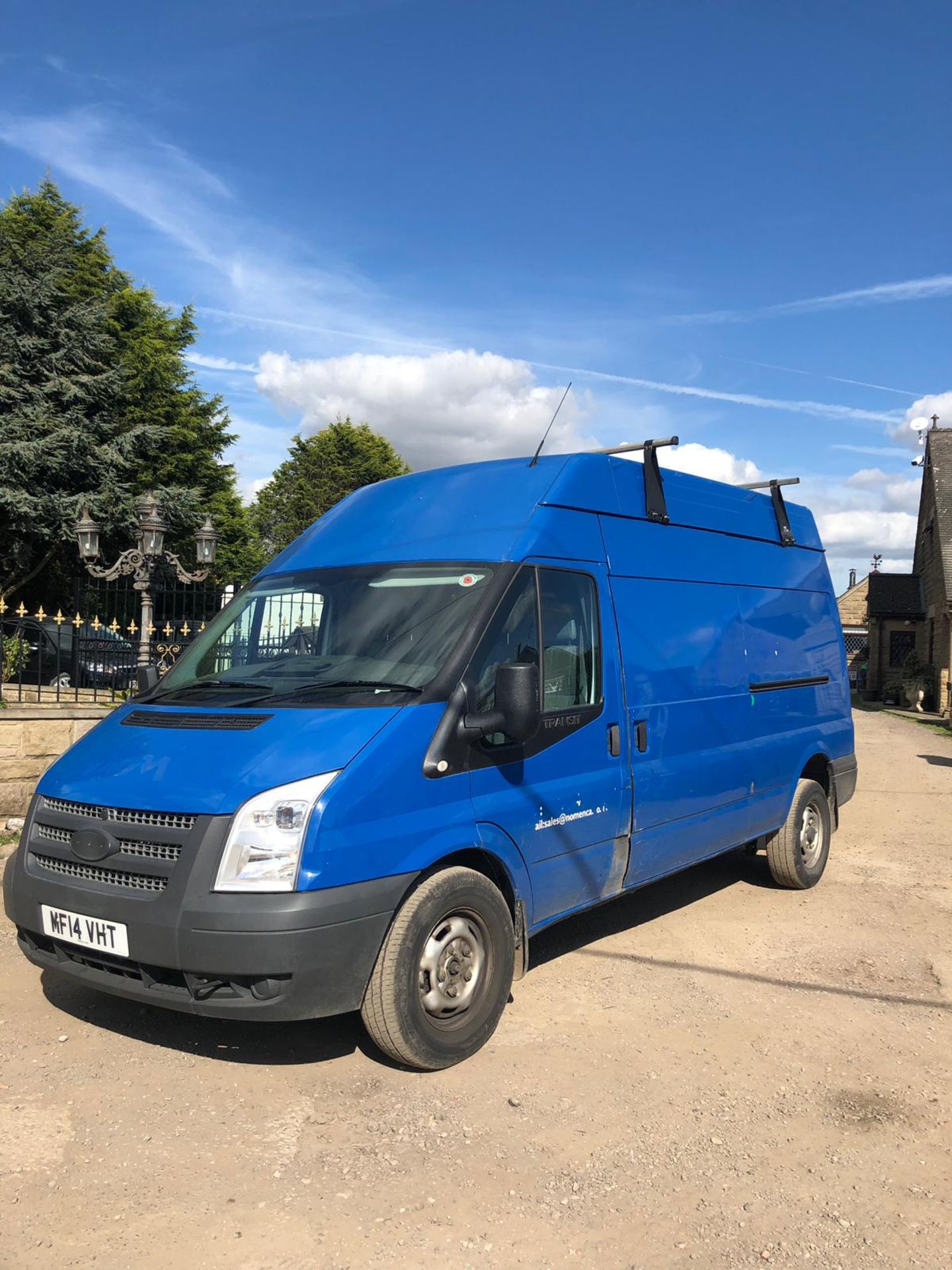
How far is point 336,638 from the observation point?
4543mm

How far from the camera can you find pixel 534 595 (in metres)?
4.56

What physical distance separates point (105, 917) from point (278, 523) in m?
57.9

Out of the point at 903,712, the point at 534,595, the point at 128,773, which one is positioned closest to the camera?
the point at 128,773

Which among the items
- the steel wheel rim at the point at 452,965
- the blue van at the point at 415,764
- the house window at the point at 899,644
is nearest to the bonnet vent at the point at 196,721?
the blue van at the point at 415,764

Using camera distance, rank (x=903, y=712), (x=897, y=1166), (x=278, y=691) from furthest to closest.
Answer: (x=903, y=712), (x=278, y=691), (x=897, y=1166)

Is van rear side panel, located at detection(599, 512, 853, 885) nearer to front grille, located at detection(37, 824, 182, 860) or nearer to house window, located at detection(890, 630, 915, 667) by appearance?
front grille, located at detection(37, 824, 182, 860)

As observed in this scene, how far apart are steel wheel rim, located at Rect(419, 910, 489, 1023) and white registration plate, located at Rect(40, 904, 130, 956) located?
1.13 m

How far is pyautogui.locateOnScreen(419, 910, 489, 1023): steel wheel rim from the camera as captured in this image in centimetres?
392

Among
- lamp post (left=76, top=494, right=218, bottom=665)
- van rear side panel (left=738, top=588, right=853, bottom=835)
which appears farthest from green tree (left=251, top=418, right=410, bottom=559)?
van rear side panel (left=738, top=588, right=853, bottom=835)

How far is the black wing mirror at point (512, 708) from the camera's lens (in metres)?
3.96

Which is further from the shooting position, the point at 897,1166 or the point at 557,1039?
the point at 557,1039

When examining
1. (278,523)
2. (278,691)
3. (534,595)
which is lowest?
(278,691)

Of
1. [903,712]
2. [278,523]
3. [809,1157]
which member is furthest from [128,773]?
[278,523]

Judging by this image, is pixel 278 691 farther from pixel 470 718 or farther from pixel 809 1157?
pixel 809 1157
